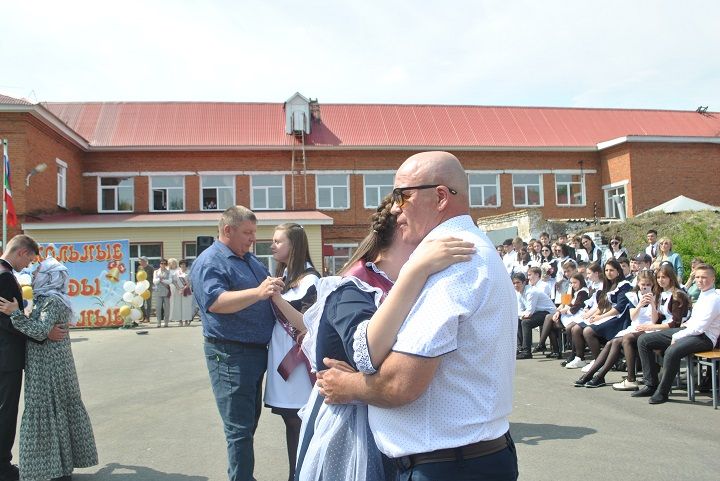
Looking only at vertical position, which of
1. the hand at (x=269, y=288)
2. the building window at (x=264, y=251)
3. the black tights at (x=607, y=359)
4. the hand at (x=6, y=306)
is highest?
the building window at (x=264, y=251)

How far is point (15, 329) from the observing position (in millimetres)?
4980

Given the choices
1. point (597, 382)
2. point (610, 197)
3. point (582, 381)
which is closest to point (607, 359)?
point (597, 382)

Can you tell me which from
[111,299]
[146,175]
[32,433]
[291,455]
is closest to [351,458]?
[291,455]

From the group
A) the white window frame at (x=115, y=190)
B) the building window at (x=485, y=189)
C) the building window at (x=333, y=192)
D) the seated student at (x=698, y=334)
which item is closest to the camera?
the seated student at (x=698, y=334)

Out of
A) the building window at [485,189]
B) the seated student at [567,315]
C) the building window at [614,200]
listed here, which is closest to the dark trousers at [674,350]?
the seated student at [567,315]

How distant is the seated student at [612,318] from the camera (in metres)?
9.80

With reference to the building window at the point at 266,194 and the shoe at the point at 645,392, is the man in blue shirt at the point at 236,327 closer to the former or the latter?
the shoe at the point at 645,392

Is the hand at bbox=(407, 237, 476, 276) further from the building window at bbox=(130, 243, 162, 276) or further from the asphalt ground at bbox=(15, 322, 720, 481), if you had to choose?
the building window at bbox=(130, 243, 162, 276)

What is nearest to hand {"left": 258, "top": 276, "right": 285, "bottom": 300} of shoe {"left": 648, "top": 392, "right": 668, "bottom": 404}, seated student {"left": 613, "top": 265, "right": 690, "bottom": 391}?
shoe {"left": 648, "top": 392, "right": 668, "bottom": 404}

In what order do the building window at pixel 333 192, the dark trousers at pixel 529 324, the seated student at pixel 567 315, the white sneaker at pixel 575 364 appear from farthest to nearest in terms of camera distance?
the building window at pixel 333 192 < the dark trousers at pixel 529 324 < the seated student at pixel 567 315 < the white sneaker at pixel 575 364

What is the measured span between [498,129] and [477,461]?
34.9 m

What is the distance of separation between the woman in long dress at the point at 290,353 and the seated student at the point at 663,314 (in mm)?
5695

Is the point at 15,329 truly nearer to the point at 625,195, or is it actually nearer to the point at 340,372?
the point at 340,372

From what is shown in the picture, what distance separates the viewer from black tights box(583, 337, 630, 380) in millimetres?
8789
